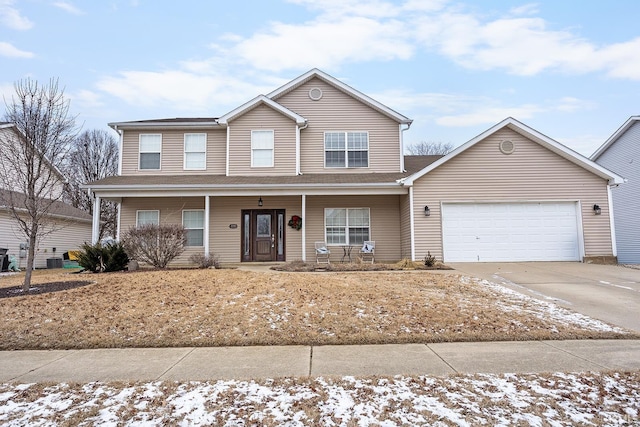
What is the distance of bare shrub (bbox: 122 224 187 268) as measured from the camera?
11812 millimetres

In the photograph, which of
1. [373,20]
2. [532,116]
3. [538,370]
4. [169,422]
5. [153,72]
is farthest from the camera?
[532,116]

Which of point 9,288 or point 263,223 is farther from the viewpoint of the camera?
point 263,223

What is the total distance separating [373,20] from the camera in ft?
44.3

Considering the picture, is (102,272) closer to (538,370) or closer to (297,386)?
(297,386)

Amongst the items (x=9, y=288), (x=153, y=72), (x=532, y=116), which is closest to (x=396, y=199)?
(x=9, y=288)

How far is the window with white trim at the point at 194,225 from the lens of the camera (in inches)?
584

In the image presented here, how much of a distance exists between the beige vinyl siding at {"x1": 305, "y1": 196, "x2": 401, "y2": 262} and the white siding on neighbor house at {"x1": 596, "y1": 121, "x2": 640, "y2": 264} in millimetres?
12775

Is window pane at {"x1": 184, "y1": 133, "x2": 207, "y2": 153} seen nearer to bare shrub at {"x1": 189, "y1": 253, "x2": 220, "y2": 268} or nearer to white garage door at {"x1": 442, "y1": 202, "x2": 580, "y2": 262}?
bare shrub at {"x1": 189, "y1": 253, "x2": 220, "y2": 268}

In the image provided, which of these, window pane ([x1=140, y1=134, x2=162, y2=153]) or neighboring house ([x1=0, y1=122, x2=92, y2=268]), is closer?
window pane ([x1=140, y1=134, x2=162, y2=153])

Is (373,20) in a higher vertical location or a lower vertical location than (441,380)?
higher

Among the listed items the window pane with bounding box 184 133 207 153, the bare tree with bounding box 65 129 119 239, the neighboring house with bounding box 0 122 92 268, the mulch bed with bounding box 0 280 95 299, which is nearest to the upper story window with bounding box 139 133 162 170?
the window pane with bounding box 184 133 207 153

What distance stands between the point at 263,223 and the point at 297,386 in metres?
11.6

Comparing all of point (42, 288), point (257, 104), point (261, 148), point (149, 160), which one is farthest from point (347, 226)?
point (42, 288)

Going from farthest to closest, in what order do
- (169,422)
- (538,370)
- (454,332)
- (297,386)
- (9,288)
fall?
(9,288), (454,332), (538,370), (297,386), (169,422)
